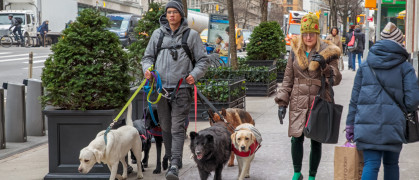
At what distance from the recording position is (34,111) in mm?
9664

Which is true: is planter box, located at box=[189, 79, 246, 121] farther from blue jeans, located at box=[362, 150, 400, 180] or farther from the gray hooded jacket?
blue jeans, located at box=[362, 150, 400, 180]

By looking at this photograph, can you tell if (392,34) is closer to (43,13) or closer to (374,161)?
(374,161)

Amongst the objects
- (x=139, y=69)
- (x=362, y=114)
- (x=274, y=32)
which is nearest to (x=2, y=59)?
(x=274, y=32)

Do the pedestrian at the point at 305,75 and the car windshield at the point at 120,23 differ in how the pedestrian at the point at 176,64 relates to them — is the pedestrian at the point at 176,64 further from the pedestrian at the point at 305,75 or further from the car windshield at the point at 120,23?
the car windshield at the point at 120,23

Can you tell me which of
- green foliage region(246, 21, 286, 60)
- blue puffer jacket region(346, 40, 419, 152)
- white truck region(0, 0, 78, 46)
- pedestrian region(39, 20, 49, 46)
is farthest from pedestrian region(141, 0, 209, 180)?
white truck region(0, 0, 78, 46)

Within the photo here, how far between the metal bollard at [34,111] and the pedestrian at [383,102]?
6.25 m

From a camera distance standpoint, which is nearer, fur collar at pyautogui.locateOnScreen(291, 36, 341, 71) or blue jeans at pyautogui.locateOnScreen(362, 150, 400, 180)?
blue jeans at pyautogui.locateOnScreen(362, 150, 400, 180)

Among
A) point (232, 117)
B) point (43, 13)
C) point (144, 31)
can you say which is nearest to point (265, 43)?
point (144, 31)

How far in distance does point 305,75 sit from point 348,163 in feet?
4.20

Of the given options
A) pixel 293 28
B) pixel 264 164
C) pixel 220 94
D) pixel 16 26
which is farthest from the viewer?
pixel 293 28

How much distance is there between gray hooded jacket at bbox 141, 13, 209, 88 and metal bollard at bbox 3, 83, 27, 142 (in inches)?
139

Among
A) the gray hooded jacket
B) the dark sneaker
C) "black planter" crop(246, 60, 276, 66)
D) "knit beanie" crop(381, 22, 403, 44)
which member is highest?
"knit beanie" crop(381, 22, 403, 44)

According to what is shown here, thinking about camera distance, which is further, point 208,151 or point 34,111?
point 34,111

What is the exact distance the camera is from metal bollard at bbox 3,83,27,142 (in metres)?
8.91
